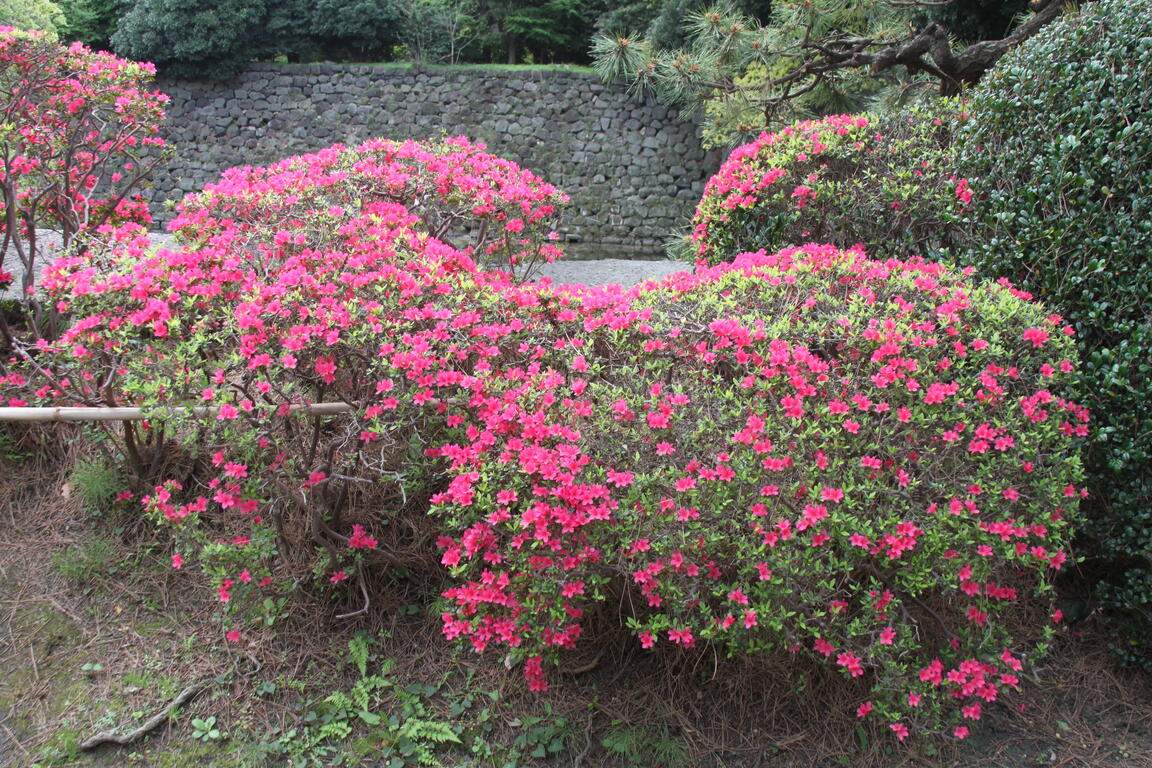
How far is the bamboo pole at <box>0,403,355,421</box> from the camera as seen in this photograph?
2092 millimetres

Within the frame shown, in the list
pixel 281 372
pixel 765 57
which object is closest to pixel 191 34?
pixel 765 57

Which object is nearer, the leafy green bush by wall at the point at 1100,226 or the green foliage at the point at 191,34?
the leafy green bush by wall at the point at 1100,226

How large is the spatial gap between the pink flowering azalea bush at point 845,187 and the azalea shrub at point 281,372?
5.33 feet

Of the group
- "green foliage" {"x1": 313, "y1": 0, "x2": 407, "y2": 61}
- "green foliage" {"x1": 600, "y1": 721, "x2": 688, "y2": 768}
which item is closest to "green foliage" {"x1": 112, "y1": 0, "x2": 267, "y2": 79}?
"green foliage" {"x1": 313, "y1": 0, "x2": 407, "y2": 61}

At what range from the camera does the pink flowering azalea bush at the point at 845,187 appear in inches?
131

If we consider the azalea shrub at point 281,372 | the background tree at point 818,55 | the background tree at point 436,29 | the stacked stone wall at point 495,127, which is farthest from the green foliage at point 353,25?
the azalea shrub at point 281,372

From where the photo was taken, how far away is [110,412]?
2.26m

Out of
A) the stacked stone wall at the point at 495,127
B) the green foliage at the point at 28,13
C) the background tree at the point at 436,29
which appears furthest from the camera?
the background tree at the point at 436,29

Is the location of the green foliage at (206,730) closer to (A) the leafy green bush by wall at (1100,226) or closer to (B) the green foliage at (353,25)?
(A) the leafy green bush by wall at (1100,226)

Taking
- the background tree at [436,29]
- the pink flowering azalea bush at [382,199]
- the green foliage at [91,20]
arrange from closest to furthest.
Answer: the pink flowering azalea bush at [382,199], the green foliage at [91,20], the background tree at [436,29]

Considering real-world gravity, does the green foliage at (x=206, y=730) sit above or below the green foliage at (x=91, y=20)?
below

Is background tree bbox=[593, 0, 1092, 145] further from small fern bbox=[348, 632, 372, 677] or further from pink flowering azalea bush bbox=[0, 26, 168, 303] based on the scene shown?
small fern bbox=[348, 632, 372, 677]

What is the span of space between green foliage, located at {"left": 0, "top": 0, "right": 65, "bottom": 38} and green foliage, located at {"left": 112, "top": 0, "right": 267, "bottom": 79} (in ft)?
3.42

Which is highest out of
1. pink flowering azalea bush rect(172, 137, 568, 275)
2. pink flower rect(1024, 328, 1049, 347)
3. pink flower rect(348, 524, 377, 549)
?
pink flower rect(1024, 328, 1049, 347)
